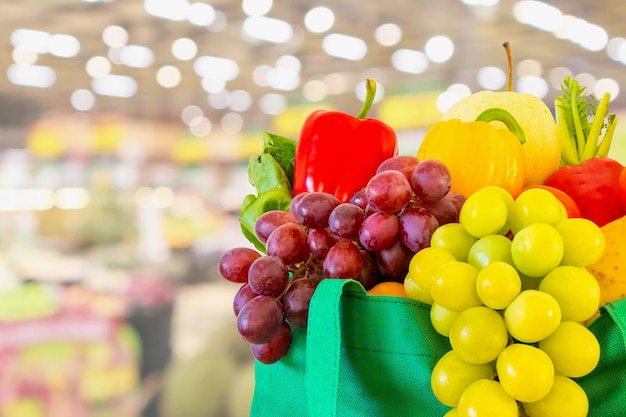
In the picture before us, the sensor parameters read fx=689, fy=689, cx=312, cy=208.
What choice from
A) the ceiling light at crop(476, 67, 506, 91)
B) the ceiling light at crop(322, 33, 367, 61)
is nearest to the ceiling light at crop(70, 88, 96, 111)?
the ceiling light at crop(322, 33, 367, 61)

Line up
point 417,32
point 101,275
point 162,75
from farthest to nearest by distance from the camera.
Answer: point 417,32
point 162,75
point 101,275

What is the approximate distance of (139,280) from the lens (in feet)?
10.4

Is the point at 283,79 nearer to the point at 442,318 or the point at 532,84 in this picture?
the point at 532,84

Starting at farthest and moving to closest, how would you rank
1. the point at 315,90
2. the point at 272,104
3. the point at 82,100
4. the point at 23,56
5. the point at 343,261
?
1. the point at 315,90
2. the point at 272,104
3. the point at 82,100
4. the point at 23,56
5. the point at 343,261

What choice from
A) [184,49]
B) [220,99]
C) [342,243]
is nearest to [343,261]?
[342,243]

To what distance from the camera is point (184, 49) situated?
165 inches

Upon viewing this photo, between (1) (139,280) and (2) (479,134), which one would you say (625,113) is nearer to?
(1) (139,280)

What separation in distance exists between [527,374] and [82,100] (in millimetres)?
3643

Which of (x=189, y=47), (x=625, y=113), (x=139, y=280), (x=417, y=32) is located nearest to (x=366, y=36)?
(x=417, y=32)

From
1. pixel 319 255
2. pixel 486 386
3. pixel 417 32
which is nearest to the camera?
pixel 486 386

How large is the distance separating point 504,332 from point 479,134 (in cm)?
24

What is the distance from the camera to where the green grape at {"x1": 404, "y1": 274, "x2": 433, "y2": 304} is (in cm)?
48

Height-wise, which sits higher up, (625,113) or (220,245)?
(625,113)

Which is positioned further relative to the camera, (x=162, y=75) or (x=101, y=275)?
(x=162, y=75)
